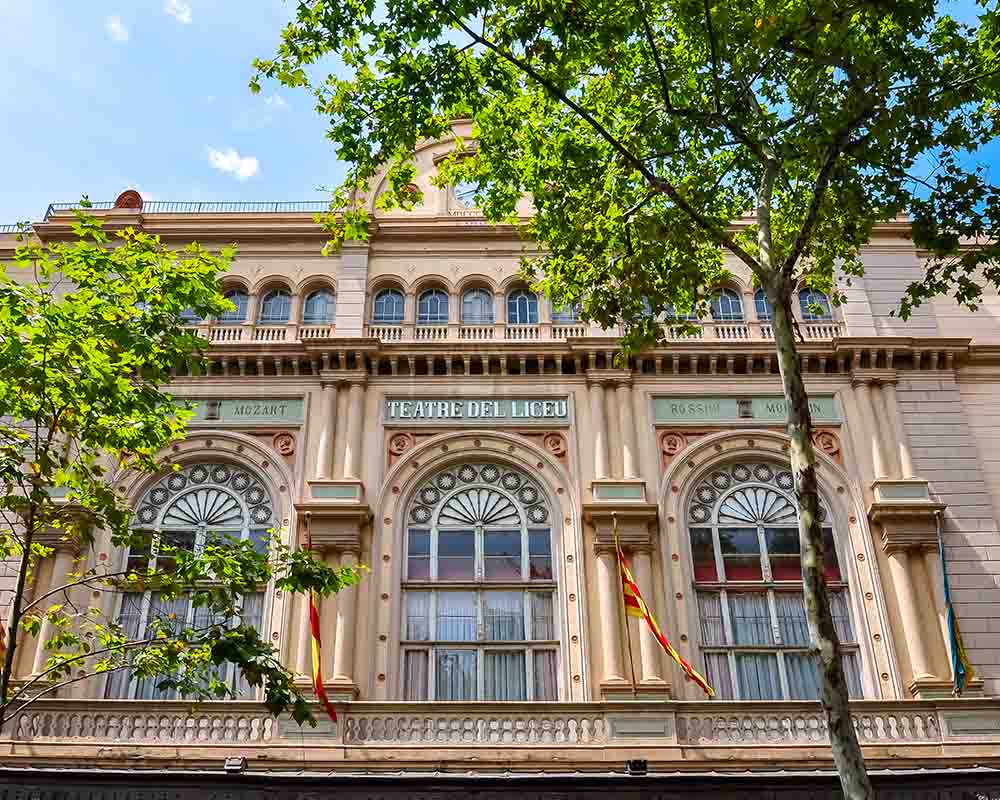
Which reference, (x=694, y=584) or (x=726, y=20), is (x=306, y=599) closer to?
(x=694, y=584)

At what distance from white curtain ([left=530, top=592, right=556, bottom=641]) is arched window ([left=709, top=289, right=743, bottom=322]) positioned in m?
8.03

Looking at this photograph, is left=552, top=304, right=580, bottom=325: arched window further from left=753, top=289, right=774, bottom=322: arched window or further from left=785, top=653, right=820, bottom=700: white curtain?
left=785, top=653, right=820, bottom=700: white curtain

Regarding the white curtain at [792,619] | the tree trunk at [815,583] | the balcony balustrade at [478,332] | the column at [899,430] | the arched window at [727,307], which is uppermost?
the arched window at [727,307]

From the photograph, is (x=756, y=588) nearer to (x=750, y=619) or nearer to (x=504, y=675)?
(x=750, y=619)

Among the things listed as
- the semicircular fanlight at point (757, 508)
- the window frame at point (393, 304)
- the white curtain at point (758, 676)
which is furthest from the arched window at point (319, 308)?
the white curtain at point (758, 676)

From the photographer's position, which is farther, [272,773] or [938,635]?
[938,635]

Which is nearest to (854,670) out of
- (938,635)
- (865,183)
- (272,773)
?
(938,635)

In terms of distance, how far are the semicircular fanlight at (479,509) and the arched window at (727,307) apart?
6853 millimetres

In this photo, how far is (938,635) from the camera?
2020 cm

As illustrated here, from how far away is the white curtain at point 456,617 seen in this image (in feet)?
68.8

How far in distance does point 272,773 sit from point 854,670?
10851mm

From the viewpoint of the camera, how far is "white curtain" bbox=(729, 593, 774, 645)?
20.8 m

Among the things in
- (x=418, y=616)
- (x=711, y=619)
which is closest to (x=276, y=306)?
(x=418, y=616)

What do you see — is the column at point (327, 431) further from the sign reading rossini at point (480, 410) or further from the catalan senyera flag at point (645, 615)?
the catalan senyera flag at point (645, 615)
